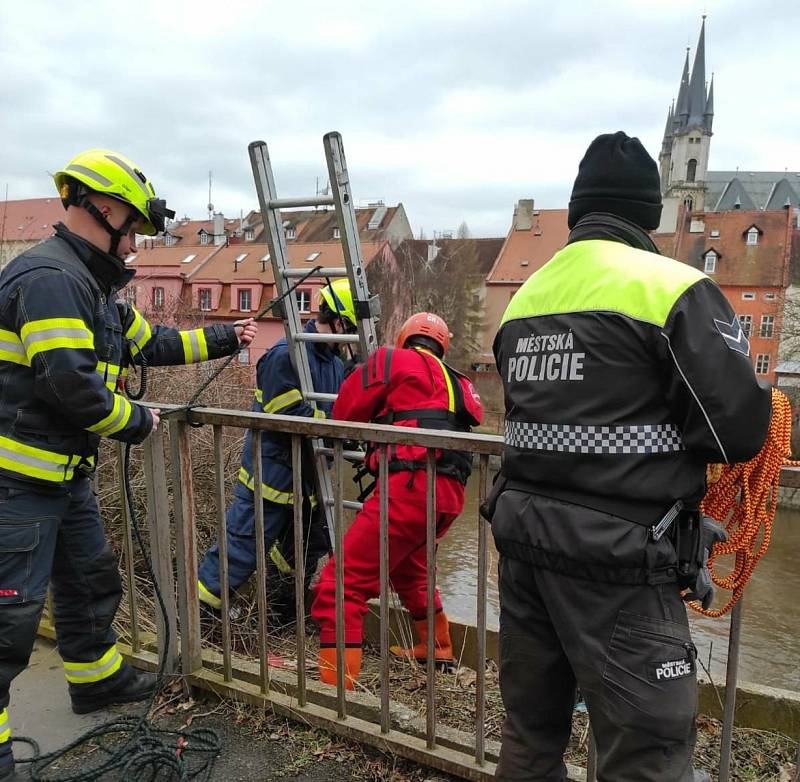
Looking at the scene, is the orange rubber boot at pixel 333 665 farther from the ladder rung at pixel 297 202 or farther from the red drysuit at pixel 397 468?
the ladder rung at pixel 297 202

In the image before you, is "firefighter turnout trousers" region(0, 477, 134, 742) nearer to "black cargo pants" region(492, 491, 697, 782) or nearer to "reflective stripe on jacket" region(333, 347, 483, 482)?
"reflective stripe on jacket" region(333, 347, 483, 482)

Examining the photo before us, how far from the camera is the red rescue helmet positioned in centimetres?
362

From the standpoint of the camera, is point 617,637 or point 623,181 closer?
point 617,637

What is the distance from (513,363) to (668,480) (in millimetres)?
516

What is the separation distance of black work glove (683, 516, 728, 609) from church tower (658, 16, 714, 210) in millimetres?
82075

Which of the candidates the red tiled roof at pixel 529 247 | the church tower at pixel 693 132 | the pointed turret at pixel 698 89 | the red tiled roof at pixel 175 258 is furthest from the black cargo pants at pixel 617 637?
the pointed turret at pixel 698 89

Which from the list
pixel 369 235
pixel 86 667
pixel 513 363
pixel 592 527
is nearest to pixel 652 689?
pixel 592 527

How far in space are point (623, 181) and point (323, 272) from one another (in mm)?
2069

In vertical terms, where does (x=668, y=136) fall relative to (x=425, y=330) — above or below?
above

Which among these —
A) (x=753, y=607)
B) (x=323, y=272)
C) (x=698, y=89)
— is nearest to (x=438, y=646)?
(x=323, y=272)

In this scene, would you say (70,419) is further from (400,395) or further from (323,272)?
(323,272)

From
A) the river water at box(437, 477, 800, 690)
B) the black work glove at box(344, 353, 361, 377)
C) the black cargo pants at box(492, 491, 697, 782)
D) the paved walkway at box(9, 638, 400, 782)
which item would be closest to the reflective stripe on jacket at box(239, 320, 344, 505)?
the black work glove at box(344, 353, 361, 377)

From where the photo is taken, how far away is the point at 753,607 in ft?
45.2

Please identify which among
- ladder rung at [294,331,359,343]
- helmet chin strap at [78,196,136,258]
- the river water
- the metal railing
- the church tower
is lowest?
the river water
